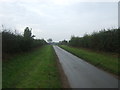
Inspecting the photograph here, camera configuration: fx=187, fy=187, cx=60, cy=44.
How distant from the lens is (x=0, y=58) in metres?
17.7

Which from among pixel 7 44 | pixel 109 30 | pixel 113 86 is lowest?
pixel 113 86

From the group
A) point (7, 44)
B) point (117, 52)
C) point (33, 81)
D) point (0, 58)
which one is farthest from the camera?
point (117, 52)

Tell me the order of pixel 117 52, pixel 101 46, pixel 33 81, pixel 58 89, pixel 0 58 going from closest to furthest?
pixel 58 89 → pixel 33 81 → pixel 0 58 → pixel 117 52 → pixel 101 46

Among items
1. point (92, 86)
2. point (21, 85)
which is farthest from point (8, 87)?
→ point (92, 86)

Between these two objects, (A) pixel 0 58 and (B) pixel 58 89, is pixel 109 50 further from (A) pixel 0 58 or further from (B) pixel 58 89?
(B) pixel 58 89

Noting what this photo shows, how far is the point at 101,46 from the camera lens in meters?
31.4

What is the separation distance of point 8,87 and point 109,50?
22309 mm

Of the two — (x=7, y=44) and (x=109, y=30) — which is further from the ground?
(x=109, y=30)

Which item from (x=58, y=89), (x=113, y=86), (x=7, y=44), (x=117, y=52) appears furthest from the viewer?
(x=117, y=52)

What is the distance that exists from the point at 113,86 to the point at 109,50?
796 inches

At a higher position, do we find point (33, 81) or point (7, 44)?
point (7, 44)

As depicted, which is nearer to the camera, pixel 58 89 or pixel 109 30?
pixel 58 89

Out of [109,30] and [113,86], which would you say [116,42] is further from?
[113,86]

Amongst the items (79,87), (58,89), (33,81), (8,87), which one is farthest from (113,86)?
(8,87)
